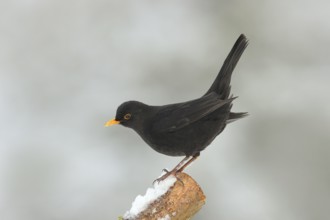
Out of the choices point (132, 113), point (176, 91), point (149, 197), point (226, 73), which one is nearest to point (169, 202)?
point (149, 197)

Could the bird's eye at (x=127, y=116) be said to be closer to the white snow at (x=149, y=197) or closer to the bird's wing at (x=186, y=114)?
the bird's wing at (x=186, y=114)

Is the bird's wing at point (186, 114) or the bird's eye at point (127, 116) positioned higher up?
the bird's eye at point (127, 116)

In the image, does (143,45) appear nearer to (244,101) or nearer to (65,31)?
(65,31)

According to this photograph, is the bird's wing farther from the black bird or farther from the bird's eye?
the bird's eye

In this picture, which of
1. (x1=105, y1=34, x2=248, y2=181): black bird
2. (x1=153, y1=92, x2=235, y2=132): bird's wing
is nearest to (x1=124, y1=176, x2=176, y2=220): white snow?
(x1=105, y1=34, x2=248, y2=181): black bird

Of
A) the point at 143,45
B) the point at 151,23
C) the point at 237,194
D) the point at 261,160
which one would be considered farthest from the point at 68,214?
the point at 151,23

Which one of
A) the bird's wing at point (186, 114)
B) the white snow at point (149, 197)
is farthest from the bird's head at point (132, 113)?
the white snow at point (149, 197)

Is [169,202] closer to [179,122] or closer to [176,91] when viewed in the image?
[179,122]
